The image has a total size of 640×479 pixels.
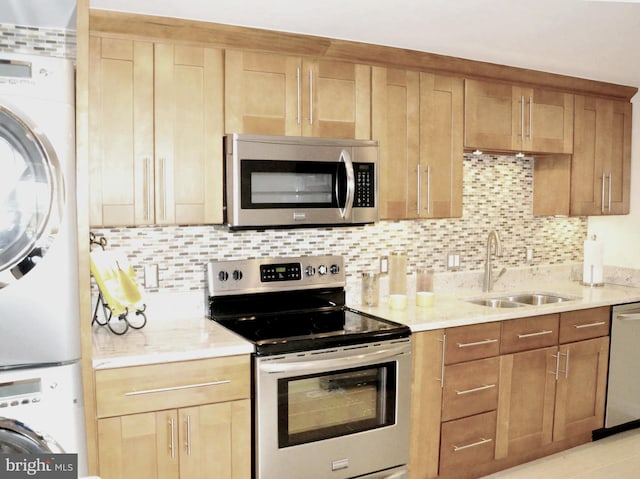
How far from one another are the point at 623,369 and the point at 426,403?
61.0 inches

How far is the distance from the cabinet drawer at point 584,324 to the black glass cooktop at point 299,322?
1.15 meters

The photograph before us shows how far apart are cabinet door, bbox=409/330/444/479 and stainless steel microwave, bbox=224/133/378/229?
68 centimetres

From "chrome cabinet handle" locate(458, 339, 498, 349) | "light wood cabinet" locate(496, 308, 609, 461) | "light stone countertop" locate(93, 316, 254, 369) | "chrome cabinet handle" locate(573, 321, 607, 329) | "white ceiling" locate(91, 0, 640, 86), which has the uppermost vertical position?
"white ceiling" locate(91, 0, 640, 86)

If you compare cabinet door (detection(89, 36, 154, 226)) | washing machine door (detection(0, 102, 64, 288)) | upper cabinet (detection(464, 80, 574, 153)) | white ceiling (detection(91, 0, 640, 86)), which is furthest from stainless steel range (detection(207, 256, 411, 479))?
upper cabinet (detection(464, 80, 574, 153))

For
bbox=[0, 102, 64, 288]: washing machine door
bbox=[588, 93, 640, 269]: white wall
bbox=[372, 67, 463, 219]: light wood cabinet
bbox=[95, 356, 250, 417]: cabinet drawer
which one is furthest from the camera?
bbox=[588, 93, 640, 269]: white wall

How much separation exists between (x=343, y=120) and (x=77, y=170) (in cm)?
138

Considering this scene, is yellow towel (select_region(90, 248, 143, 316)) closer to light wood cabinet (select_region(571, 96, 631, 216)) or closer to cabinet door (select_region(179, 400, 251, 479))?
cabinet door (select_region(179, 400, 251, 479))

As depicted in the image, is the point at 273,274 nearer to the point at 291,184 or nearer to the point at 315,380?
the point at 291,184

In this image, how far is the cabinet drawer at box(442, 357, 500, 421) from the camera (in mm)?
3006

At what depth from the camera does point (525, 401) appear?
3.29 meters

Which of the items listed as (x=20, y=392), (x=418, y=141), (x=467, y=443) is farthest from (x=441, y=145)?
(x=20, y=392)

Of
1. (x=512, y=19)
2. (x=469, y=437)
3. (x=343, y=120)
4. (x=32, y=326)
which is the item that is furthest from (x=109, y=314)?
(x=512, y=19)

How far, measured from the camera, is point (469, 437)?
3.10 meters

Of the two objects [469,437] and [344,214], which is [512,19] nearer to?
[344,214]
